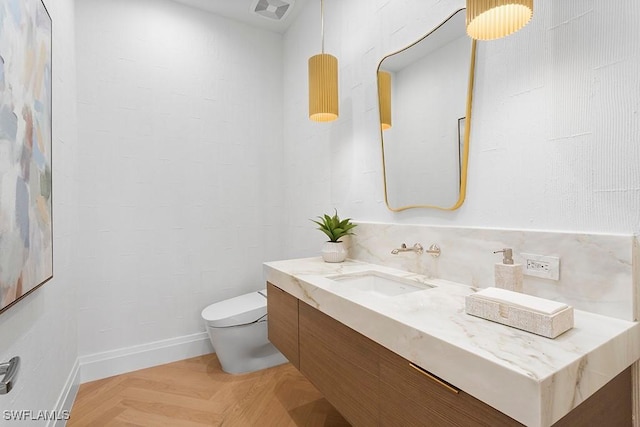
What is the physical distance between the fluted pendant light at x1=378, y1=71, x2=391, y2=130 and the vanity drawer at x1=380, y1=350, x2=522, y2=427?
122 cm

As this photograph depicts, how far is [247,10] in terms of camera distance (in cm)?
259

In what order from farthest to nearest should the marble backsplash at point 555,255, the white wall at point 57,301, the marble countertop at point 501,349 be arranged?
1. the white wall at point 57,301
2. the marble backsplash at point 555,255
3. the marble countertop at point 501,349

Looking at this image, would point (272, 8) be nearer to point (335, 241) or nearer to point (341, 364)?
point (335, 241)

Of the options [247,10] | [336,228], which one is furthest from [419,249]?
[247,10]

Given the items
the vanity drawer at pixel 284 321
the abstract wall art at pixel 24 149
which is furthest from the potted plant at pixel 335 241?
the abstract wall art at pixel 24 149

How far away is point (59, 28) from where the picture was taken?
1761 mm

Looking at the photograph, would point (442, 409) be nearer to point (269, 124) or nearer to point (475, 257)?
point (475, 257)

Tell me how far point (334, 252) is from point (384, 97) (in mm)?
907

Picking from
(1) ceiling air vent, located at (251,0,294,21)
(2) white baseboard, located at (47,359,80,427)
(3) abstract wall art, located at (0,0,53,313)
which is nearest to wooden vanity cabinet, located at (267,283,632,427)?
(3) abstract wall art, located at (0,0,53,313)

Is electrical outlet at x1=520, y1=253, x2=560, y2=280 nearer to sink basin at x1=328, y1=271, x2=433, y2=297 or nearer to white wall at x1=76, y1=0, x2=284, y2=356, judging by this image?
sink basin at x1=328, y1=271, x2=433, y2=297

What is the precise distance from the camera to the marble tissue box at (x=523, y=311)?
76 cm

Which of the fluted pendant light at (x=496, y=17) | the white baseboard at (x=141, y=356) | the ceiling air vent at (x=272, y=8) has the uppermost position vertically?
the ceiling air vent at (x=272, y=8)

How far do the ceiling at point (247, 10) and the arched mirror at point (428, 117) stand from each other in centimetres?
128

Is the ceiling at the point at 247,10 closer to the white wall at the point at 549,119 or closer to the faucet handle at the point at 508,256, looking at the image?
the white wall at the point at 549,119
